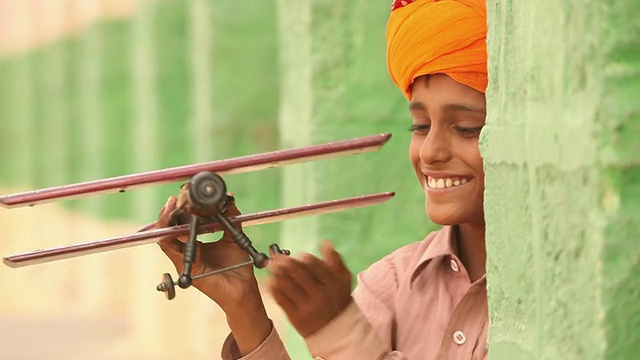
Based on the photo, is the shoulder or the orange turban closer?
the orange turban

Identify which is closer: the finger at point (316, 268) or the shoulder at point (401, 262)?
the finger at point (316, 268)

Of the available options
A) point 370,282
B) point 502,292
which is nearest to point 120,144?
point 370,282

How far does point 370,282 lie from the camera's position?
7.00ft

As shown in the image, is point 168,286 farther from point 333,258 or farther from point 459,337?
point 459,337

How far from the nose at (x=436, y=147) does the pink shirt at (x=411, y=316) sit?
153 millimetres

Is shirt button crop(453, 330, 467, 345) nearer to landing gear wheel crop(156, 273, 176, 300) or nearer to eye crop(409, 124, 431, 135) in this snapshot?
eye crop(409, 124, 431, 135)

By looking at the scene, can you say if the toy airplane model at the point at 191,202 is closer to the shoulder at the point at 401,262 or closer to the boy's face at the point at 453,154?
the boy's face at the point at 453,154

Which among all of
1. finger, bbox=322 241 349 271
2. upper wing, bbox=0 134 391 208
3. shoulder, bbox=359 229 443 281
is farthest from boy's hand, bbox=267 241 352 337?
shoulder, bbox=359 229 443 281

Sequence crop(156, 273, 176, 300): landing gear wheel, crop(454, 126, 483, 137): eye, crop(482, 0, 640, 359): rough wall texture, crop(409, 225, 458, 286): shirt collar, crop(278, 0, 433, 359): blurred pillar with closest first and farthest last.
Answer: crop(482, 0, 640, 359): rough wall texture, crop(156, 273, 176, 300): landing gear wheel, crop(454, 126, 483, 137): eye, crop(409, 225, 458, 286): shirt collar, crop(278, 0, 433, 359): blurred pillar

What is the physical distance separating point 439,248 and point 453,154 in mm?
183

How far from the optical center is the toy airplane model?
5.93 feet

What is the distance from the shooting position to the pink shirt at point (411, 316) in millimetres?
1887

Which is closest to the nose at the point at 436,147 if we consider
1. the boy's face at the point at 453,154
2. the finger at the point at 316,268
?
the boy's face at the point at 453,154

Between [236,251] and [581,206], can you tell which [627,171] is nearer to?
[581,206]
